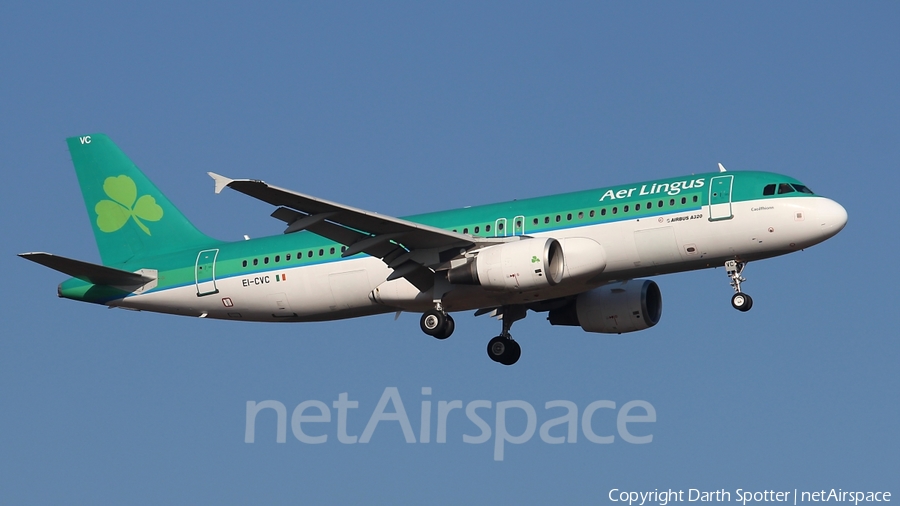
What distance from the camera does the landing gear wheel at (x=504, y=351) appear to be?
42.8 metres

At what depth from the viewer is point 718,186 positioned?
37281 mm

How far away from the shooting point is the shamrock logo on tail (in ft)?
150

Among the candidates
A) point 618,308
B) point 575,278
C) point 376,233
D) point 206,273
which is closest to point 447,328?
point 376,233

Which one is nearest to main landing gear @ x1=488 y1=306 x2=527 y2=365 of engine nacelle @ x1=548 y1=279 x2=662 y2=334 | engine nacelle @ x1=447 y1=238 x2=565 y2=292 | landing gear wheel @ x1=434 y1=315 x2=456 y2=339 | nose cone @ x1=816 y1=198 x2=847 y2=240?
engine nacelle @ x1=548 y1=279 x2=662 y2=334

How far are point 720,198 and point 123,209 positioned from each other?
68.0 ft

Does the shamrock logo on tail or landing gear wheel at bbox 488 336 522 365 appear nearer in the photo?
landing gear wheel at bbox 488 336 522 365

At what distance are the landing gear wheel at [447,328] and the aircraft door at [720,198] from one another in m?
8.42

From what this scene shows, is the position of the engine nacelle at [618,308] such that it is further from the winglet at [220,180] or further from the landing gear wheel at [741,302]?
the winglet at [220,180]

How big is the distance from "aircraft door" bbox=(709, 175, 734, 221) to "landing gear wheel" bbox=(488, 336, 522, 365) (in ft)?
29.1

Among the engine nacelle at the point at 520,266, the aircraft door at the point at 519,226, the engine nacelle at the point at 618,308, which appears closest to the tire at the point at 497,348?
the engine nacelle at the point at 618,308

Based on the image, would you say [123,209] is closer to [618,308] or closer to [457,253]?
[457,253]

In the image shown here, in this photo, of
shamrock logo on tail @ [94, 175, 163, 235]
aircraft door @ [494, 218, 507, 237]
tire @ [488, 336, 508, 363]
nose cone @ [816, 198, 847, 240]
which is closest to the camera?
nose cone @ [816, 198, 847, 240]

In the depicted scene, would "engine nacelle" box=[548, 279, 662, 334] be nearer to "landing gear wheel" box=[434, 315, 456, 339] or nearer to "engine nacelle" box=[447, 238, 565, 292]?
"landing gear wheel" box=[434, 315, 456, 339]

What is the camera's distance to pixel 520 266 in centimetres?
3694
